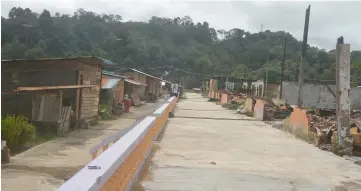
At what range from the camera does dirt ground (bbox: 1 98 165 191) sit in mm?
7312

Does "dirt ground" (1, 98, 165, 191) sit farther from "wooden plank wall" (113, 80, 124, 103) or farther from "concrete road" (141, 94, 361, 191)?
"wooden plank wall" (113, 80, 124, 103)

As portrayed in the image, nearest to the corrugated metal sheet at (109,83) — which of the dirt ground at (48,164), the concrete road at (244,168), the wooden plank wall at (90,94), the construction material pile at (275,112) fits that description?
the wooden plank wall at (90,94)

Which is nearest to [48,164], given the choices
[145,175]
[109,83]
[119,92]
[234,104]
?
[145,175]

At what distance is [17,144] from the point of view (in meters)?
11.5

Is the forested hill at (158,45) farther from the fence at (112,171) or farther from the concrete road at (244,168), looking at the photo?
the fence at (112,171)

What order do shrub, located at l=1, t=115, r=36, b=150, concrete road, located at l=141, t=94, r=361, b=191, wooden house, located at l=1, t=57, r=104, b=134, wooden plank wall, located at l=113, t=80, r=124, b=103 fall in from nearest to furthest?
concrete road, located at l=141, t=94, r=361, b=191, shrub, located at l=1, t=115, r=36, b=150, wooden house, located at l=1, t=57, r=104, b=134, wooden plank wall, located at l=113, t=80, r=124, b=103

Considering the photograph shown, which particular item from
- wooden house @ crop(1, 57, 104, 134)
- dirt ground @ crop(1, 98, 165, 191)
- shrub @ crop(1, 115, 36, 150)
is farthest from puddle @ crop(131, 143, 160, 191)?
wooden house @ crop(1, 57, 104, 134)

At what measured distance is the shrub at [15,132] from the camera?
1092cm

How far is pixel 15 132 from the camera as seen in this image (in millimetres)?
11117

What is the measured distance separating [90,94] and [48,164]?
34.2ft

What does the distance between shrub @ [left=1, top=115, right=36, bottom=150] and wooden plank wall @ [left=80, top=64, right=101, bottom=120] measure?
243 inches

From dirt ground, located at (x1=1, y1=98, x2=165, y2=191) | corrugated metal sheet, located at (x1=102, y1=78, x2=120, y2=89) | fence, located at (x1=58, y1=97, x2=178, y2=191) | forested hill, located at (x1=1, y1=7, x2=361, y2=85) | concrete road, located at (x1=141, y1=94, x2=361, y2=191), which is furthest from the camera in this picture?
forested hill, located at (x1=1, y1=7, x2=361, y2=85)

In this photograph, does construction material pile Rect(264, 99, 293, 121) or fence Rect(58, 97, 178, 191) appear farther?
construction material pile Rect(264, 99, 293, 121)

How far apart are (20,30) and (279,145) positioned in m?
47.1
